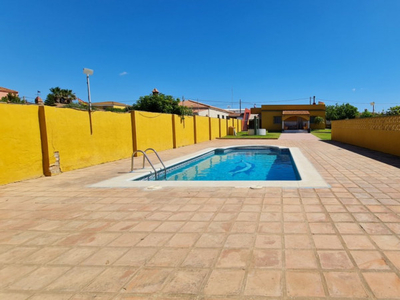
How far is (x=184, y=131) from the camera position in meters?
17.5

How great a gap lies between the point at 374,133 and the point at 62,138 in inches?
543

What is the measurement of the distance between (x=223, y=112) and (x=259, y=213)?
1768 inches

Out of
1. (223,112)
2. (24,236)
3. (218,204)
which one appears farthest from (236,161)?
(223,112)

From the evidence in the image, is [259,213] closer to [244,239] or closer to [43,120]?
[244,239]

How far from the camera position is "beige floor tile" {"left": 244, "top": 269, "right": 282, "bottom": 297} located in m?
1.94

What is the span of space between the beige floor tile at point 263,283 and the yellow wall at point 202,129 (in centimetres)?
1796

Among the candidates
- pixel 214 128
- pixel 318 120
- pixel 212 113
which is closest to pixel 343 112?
pixel 318 120

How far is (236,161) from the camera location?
40.6 ft

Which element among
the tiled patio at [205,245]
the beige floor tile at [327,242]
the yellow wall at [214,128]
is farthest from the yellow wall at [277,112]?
the beige floor tile at [327,242]

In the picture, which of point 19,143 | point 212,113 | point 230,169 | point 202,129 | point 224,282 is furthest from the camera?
point 212,113

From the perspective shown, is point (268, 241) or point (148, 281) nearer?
point (148, 281)

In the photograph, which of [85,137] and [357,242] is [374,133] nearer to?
[357,242]

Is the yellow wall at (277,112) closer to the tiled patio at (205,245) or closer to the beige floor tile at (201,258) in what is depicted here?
the tiled patio at (205,245)

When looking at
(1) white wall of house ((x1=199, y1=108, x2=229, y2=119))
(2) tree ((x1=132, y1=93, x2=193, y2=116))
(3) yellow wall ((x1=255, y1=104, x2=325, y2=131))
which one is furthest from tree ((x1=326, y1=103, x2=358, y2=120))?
(2) tree ((x1=132, y1=93, x2=193, y2=116))
